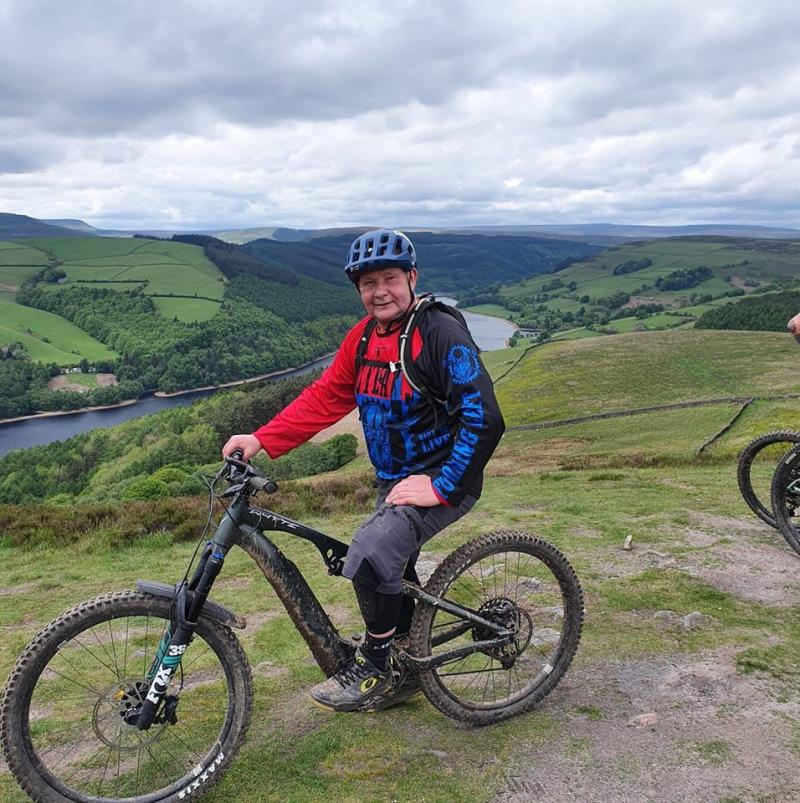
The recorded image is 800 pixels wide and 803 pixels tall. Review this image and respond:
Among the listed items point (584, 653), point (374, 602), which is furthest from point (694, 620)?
point (374, 602)

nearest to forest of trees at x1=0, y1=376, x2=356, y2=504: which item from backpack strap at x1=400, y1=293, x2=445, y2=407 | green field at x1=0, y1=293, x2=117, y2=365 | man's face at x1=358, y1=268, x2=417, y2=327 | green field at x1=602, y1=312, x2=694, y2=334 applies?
man's face at x1=358, y1=268, x2=417, y2=327

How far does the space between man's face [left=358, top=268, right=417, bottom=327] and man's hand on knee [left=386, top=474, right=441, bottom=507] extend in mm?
A: 1093

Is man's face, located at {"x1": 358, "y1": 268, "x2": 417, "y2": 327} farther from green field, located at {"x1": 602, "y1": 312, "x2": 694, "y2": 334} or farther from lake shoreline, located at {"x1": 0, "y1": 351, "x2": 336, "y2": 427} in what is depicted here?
green field, located at {"x1": 602, "y1": 312, "x2": 694, "y2": 334}

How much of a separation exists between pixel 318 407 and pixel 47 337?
192 m

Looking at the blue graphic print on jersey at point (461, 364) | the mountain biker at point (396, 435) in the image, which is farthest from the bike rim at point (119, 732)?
the blue graphic print on jersey at point (461, 364)

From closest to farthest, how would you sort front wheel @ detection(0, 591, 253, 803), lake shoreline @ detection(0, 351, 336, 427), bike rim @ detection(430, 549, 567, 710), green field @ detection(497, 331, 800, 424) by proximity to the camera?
1. front wheel @ detection(0, 591, 253, 803)
2. bike rim @ detection(430, 549, 567, 710)
3. green field @ detection(497, 331, 800, 424)
4. lake shoreline @ detection(0, 351, 336, 427)

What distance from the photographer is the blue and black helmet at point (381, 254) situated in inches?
155

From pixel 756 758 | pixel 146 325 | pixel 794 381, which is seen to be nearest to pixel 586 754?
pixel 756 758

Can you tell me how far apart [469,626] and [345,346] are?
2.29 metres

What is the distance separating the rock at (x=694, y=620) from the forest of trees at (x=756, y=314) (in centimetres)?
12992

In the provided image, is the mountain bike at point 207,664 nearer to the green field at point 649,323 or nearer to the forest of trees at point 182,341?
the green field at point 649,323

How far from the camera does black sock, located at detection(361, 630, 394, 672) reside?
13.6ft

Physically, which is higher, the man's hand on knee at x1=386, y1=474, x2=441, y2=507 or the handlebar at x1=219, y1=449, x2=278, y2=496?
the handlebar at x1=219, y1=449, x2=278, y2=496

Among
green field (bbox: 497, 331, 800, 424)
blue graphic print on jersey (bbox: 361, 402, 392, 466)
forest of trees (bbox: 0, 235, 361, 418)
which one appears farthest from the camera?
forest of trees (bbox: 0, 235, 361, 418)
